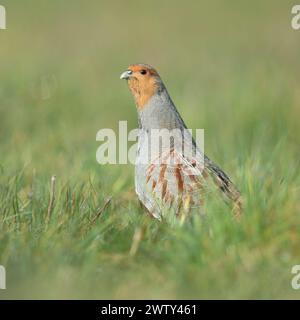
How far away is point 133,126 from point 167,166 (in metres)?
3.27

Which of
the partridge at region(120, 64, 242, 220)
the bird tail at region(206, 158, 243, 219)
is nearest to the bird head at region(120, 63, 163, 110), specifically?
the partridge at region(120, 64, 242, 220)

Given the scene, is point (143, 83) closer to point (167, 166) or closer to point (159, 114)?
point (159, 114)

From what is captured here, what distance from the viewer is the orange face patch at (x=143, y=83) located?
4527mm

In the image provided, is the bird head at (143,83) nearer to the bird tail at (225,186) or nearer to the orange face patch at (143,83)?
the orange face patch at (143,83)

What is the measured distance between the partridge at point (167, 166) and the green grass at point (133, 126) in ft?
0.54

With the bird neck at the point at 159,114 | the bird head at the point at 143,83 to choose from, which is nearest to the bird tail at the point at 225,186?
the bird neck at the point at 159,114

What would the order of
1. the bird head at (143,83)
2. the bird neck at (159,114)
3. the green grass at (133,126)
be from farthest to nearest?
1. the bird head at (143,83)
2. the bird neck at (159,114)
3. the green grass at (133,126)

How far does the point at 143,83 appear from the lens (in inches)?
179

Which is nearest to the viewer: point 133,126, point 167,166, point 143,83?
point 167,166

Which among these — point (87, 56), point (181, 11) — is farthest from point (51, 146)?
point (181, 11)

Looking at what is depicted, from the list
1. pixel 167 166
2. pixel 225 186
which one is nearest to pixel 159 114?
pixel 167 166

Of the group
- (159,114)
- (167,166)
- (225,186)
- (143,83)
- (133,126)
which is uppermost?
(133,126)

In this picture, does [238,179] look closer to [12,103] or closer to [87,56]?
[12,103]

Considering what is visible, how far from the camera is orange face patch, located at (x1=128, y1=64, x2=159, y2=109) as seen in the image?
453 centimetres
